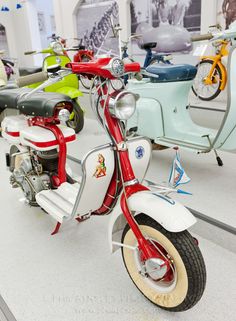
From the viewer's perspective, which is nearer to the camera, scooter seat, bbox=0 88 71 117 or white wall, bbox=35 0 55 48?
scooter seat, bbox=0 88 71 117

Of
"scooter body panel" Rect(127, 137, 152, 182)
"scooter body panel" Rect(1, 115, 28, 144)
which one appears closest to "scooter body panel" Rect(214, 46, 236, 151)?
"scooter body panel" Rect(127, 137, 152, 182)

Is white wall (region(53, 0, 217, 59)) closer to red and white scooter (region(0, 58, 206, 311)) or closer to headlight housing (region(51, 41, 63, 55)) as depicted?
headlight housing (region(51, 41, 63, 55))

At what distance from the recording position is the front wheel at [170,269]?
115 cm

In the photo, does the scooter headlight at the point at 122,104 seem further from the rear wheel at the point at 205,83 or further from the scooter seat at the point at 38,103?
the rear wheel at the point at 205,83

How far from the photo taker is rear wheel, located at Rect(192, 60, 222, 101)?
13.5 feet

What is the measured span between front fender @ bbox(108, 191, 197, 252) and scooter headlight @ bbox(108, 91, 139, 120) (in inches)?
13.7

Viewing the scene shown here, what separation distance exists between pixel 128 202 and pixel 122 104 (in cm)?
42

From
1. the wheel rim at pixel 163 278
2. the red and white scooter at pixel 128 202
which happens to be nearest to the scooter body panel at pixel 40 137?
the red and white scooter at pixel 128 202

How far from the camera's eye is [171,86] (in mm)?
2508

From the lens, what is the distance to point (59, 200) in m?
1.74

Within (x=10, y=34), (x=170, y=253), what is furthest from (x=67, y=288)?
(x=10, y=34)

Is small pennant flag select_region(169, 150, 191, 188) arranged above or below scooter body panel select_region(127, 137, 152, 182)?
below

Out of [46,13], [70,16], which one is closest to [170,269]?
[70,16]

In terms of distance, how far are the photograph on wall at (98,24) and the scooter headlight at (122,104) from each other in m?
5.59
